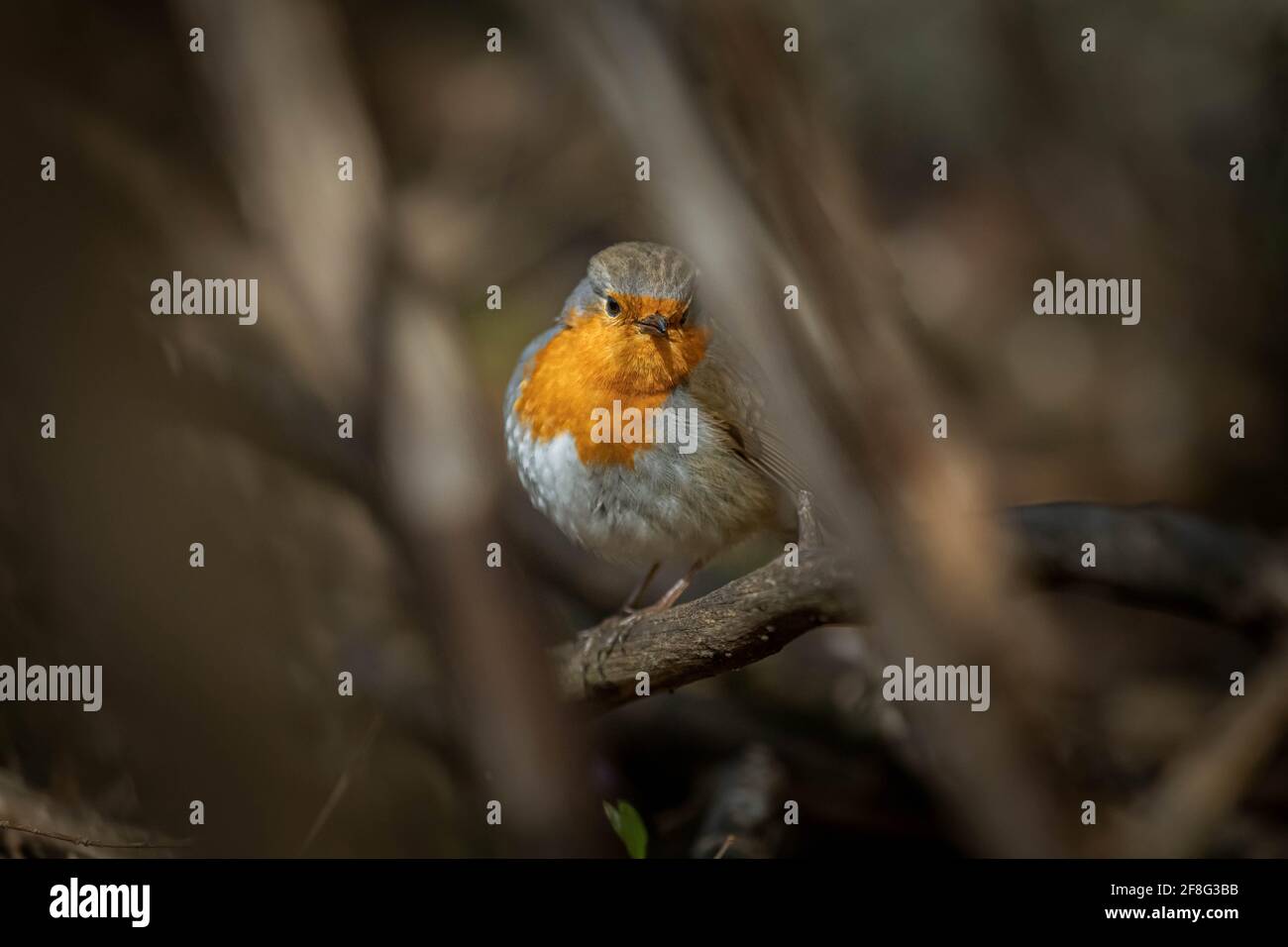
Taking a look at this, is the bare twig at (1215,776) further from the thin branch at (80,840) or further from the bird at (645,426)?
the thin branch at (80,840)

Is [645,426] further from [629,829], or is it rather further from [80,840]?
[80,840]

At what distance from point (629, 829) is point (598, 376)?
1.18 metres

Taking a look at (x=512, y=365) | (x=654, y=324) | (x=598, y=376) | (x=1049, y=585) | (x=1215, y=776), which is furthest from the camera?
(x=512, y=365)

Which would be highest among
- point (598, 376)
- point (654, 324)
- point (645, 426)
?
point (654, 324)

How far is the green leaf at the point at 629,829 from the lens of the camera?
2441mm

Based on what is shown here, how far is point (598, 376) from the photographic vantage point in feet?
10.1

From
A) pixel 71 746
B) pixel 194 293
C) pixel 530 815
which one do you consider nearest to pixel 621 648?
pixel 71 746

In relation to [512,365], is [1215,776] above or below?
below

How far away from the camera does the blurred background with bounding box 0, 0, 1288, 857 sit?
150 centimetres

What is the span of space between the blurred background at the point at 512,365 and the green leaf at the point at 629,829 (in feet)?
1.03

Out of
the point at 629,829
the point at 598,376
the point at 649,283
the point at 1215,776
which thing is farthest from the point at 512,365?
the point at 1215,776

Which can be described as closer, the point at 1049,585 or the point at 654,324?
the point at 1049,585

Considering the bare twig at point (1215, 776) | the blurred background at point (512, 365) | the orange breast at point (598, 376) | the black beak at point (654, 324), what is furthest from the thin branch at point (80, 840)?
the bare twig at point (1215, 776)

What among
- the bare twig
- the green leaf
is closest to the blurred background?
the bare twig
